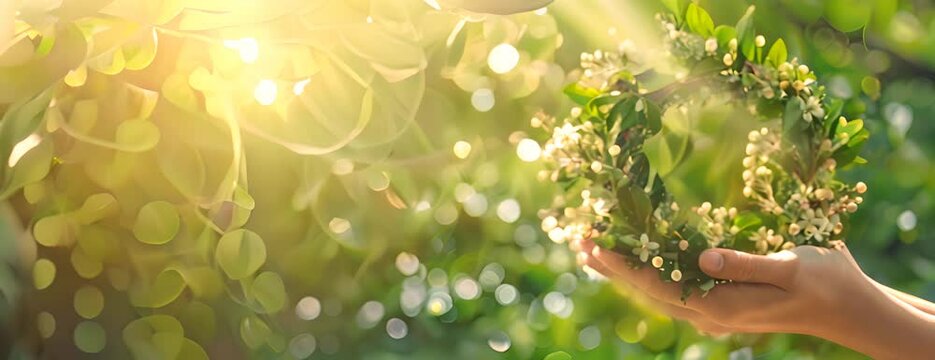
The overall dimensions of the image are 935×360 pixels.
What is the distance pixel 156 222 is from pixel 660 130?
1.45 ft

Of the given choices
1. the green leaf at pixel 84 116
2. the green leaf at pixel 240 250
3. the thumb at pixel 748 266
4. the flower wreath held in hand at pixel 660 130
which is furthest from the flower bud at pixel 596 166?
the green leaf at pixel 84 116

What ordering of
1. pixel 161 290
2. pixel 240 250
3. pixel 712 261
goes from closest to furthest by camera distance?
1. pixel 712 261
2. pixel 240 250
3. pixel 161 290

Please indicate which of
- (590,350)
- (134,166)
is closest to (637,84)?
(590,350)

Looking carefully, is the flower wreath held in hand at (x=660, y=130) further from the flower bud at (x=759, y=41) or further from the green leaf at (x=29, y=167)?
the green leaf at (x=29, y=167)

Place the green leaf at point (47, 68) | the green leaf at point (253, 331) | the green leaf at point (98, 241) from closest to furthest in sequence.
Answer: the green leaf at point (47, 68)
the green leaf at point (98, 241)
the green leaf at point (253, 331)

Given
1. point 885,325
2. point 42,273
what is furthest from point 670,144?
point 42,273

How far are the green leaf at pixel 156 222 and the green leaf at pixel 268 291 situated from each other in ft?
0.44

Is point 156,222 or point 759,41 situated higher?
point 759,41

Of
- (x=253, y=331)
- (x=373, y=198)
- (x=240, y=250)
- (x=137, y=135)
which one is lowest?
(x=253, y=331)

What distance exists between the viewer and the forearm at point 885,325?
90 cm

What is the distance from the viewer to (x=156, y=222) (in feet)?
3.21

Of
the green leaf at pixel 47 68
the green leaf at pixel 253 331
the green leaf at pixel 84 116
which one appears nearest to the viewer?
the green leaf at pixel 47 68

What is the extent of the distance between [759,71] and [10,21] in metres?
0.59

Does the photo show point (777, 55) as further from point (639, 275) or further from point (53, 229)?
point (53, 229)
